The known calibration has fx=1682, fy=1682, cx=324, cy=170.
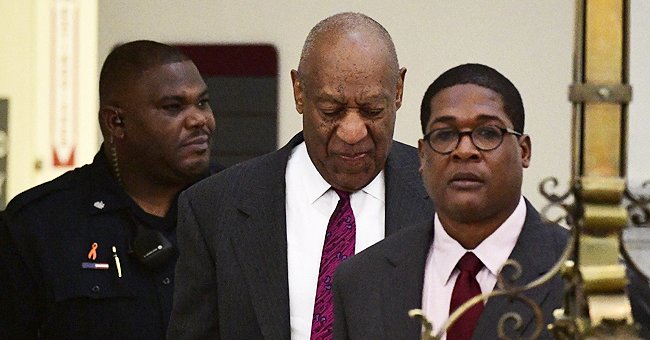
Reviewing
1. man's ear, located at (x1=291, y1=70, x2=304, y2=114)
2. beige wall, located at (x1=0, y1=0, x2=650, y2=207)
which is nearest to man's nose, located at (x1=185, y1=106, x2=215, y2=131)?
man's ear, located at (x1=291, y1=70, x2=304, y2=114)

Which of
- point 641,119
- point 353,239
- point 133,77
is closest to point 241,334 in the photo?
point 353,239

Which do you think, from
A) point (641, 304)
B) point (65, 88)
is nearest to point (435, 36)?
point (65, 88)

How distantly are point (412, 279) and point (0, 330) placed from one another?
163 cm

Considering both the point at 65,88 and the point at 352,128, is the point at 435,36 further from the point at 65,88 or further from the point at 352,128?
the point at 352,128

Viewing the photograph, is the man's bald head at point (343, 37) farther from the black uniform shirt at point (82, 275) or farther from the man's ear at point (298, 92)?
the black uniform shirt at point (82, 275)

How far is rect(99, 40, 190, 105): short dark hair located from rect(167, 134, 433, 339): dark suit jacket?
90cm

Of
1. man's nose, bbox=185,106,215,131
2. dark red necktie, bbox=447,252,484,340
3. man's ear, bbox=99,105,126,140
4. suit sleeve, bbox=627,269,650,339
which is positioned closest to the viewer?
suit sleeve, bbox=627,269,650,339

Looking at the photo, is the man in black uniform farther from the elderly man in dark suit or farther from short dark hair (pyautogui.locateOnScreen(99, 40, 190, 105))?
the elderly man in dark suit

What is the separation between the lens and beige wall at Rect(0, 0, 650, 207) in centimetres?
571

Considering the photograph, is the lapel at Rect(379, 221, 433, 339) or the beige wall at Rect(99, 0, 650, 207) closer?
the lapel at Rect(379, 221, 433, 339)

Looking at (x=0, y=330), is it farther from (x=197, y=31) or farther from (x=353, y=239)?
(x=197, y=31)

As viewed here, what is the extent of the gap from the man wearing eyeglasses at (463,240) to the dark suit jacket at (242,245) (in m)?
0.49

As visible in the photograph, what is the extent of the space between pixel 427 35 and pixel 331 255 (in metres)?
2.43

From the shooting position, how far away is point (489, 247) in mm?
2818
